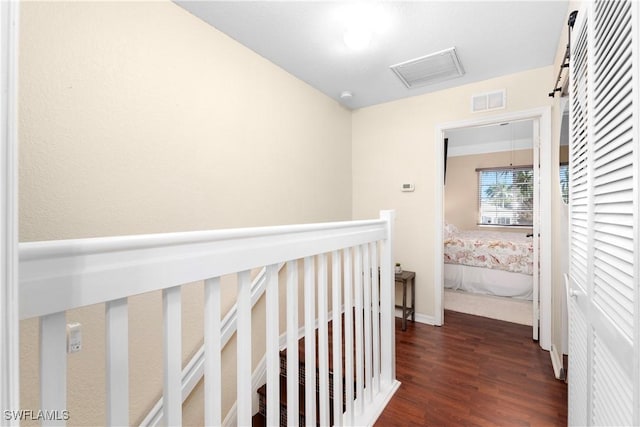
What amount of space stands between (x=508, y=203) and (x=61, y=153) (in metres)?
6.52

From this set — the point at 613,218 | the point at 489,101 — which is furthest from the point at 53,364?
the point at 489,101

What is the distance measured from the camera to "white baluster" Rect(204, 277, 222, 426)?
0.81 m

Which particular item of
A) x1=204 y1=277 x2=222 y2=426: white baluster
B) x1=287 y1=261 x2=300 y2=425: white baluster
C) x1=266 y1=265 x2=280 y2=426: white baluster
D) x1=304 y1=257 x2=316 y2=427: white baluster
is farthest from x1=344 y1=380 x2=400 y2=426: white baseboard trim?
x1=204 y1=277 x2=222 y2=426: white baluster

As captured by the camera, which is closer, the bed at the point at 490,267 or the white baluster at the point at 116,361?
the white baluster at the point at 116,361

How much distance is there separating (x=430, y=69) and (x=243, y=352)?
2.59 meters

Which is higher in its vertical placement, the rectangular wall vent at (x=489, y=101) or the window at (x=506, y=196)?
the rectangular wall vent at (x=489, y=101)

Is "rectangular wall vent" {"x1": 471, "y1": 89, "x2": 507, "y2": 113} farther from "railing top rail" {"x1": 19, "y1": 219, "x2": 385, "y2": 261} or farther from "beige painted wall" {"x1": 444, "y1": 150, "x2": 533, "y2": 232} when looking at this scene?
"beige painted wall" {"x1": 444, "y1": 150, "x2": 533, "y2": 232}

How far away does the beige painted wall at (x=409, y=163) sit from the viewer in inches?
116

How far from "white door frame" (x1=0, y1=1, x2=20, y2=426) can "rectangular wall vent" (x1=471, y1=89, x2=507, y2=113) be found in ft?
10.3

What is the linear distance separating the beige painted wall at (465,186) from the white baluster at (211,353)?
6120 mm

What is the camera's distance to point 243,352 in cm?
91

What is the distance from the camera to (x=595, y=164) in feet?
3.01

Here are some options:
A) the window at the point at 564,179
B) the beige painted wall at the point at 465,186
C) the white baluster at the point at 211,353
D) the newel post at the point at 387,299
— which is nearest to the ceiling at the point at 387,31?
the window at the point at 564,179

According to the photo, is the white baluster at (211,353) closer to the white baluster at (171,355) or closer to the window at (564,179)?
the white baluster at (171,355)
